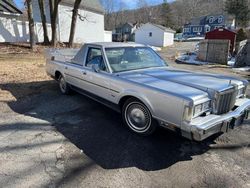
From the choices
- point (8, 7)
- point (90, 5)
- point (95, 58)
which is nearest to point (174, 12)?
point (90, 5)

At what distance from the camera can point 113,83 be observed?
4242mm

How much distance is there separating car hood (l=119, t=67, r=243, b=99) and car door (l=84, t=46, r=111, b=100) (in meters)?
0.42

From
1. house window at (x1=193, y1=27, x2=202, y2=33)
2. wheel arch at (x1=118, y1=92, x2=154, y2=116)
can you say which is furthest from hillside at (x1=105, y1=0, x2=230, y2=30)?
wheel arch at (x1=118, y1=92, x2=154, y2=116)

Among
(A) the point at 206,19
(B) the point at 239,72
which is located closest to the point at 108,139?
(B) the point at 239,72

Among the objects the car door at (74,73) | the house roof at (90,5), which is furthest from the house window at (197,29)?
the car door at (74,73)

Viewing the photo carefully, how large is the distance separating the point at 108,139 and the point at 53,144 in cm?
90

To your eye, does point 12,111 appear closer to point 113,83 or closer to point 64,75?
point 64,75

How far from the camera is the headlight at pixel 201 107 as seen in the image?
3.18m

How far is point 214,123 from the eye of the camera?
3.14 meters

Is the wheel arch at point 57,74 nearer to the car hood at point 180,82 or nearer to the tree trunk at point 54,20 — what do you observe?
the car hood at point 180,82

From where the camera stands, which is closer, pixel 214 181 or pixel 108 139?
pixel 214 181

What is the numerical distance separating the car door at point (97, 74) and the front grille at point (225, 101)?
200 cm

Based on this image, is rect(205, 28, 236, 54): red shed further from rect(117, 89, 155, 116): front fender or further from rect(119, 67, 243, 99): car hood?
rect(117, 89, 155, 116): front fender

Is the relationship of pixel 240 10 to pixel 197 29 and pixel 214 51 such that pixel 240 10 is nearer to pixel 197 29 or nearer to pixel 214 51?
pixel 197 29
